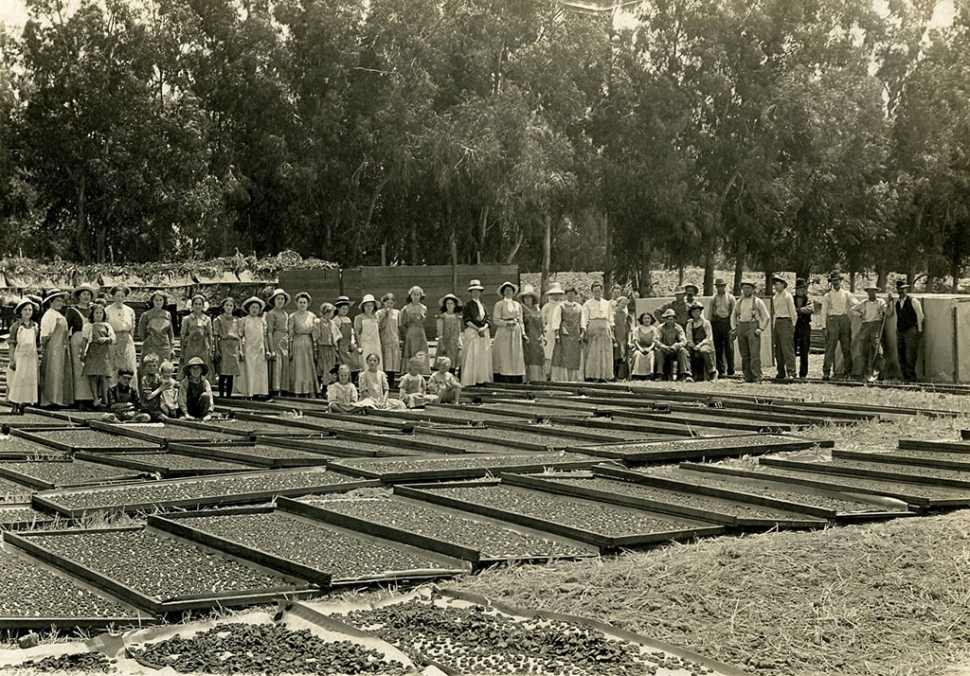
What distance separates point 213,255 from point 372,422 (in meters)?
17.2

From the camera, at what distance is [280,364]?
15258mm

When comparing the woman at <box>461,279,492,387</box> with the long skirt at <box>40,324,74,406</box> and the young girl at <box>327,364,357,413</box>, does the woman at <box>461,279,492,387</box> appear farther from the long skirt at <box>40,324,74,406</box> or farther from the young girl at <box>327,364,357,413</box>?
the long skirt at <box>40,324,74,406</box>

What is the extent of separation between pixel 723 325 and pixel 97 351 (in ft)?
28.5

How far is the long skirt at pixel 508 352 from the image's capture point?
16297mm

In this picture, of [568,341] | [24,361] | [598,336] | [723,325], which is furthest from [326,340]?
[723,325]

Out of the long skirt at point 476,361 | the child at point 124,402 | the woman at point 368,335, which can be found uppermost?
the woman at point 368,335

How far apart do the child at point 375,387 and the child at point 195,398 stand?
1787mm

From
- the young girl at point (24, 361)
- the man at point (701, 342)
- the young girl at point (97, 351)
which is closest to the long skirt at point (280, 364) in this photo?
the young girl at point (97, 351)

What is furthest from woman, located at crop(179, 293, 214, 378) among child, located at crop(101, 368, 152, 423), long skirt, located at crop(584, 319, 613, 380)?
long skirt, located at crop(584, 319, 613, 380)

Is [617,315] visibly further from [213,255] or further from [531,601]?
[213,255]

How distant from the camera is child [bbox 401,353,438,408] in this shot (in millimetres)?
13734

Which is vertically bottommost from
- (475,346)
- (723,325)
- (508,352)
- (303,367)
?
(303,367)

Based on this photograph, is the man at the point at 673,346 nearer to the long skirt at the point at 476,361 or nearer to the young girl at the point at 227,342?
the long skirt at the point at 476,361

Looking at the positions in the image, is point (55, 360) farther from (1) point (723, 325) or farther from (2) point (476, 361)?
(1) point (723, 325)
